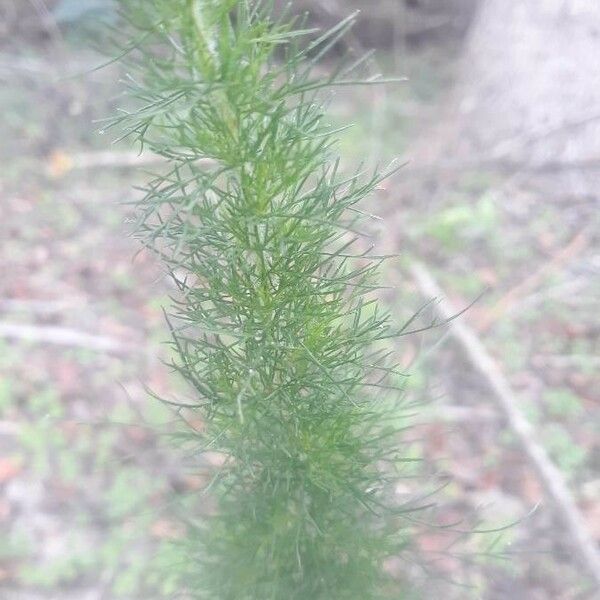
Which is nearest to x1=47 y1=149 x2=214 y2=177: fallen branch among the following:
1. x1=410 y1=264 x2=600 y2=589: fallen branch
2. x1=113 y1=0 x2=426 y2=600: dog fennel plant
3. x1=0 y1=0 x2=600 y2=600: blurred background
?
x1=0 y1=0 x2=600 y2=600: blurred background

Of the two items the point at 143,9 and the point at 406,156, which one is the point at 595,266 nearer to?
the point at 406,156

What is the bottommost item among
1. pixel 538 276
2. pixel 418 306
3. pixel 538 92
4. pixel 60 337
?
pixel 60 337

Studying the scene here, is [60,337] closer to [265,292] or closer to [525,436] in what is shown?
[525,436]

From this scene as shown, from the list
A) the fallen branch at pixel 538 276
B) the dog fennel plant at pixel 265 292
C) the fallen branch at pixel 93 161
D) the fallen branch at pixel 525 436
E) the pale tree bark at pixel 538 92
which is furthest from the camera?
the fallen branch at pixel 93 161

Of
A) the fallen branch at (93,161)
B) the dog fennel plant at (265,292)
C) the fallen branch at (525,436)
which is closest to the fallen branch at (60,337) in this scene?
the fallen branch at (525,436)

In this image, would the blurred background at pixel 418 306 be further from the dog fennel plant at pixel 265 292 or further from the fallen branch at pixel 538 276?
the dog fennel plant at pixel 265 292

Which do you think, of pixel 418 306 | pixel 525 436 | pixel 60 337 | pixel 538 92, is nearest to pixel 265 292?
pixel 525 436

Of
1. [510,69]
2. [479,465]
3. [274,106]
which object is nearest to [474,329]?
[479,465]

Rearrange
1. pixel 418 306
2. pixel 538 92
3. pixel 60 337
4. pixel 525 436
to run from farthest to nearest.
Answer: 1. pixel 538 92
2. pixel 60 337
3. pixel 418 306
4. pixel 525 436

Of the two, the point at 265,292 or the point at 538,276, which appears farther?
the point at 538,276
